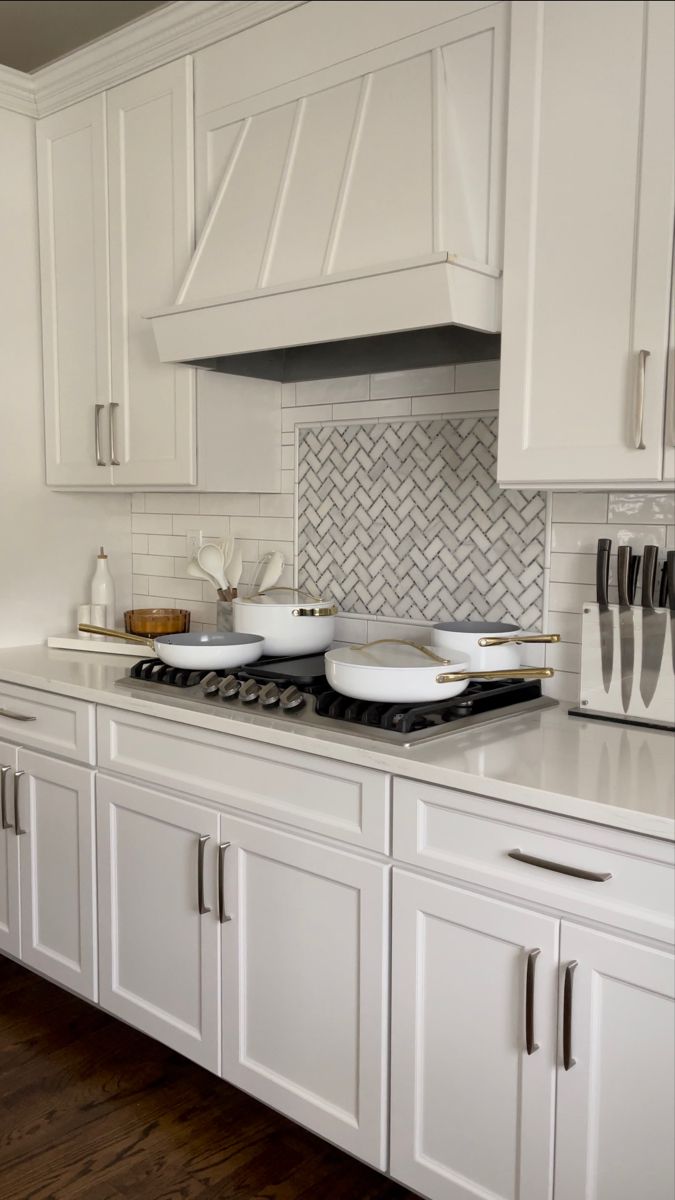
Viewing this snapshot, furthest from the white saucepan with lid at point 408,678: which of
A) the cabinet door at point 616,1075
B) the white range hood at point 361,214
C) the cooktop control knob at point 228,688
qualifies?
the white range hood at point 361,214

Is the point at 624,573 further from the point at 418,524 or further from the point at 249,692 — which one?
the point at 249,692

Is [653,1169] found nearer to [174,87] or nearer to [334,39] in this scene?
[334,39]

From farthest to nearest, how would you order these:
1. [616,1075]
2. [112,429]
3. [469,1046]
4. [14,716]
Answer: [112,429] → [14,716] → [469,1046] → [616,1075]

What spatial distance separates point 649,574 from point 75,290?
66.8 inches

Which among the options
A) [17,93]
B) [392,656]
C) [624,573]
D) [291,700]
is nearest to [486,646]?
[392,656]

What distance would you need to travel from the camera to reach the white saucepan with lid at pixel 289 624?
224cm

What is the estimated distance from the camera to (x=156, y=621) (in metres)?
2.68

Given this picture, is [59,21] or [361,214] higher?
[361,214]

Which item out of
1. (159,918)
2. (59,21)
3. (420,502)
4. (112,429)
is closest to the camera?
(59,21)

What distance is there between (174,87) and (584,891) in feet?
6.45

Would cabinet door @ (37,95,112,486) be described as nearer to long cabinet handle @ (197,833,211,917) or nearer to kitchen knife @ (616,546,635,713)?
long cabinet handle @ (197,833,211,917)

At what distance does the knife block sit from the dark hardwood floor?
950 millimetres

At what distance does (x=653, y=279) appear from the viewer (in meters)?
1.52

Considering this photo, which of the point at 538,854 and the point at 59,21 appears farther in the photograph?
the point at 538,854
